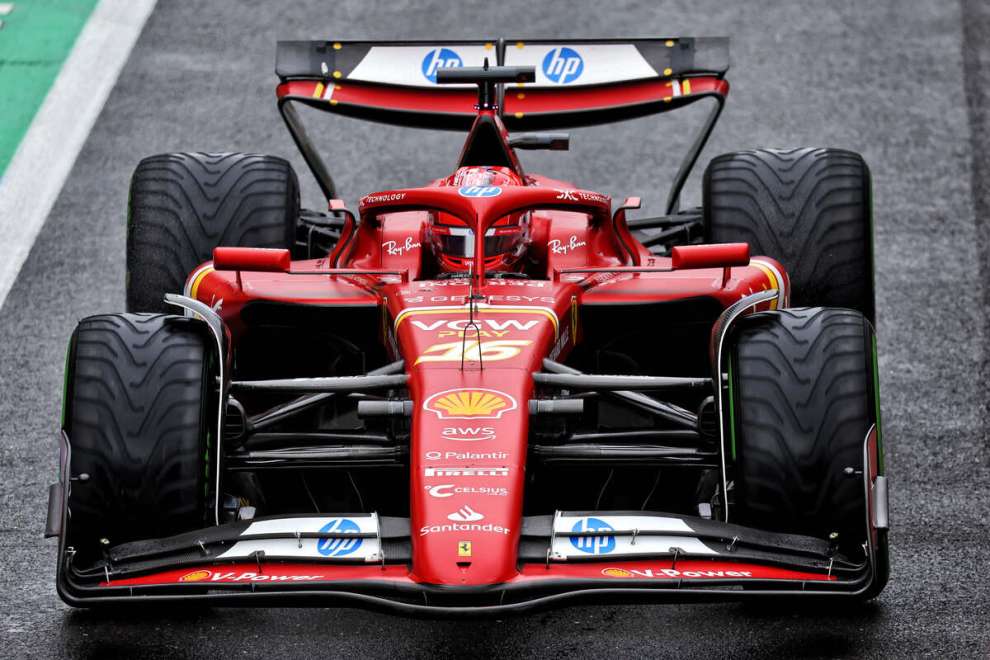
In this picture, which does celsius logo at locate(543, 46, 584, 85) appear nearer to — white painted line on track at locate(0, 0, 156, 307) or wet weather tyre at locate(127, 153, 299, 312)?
wet weather tyre at locate(127, 153, 299, 312)

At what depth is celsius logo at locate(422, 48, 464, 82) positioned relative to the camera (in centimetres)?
877

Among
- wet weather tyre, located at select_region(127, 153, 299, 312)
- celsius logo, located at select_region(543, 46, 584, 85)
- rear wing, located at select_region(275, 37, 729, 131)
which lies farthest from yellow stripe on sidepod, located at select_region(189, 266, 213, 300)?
celsius logo, located at select_region(543, 46, 584, 85)

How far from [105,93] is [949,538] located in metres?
7.49

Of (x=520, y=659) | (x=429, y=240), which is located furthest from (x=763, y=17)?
(x=520, y=659)

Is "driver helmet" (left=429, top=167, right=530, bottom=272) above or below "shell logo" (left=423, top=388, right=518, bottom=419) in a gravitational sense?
above

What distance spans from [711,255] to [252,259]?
6.09ft

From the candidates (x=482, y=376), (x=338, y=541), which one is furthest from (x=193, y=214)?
(x=338, y=541)

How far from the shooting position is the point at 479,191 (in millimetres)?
6988

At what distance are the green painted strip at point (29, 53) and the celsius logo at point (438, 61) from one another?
3.71 m

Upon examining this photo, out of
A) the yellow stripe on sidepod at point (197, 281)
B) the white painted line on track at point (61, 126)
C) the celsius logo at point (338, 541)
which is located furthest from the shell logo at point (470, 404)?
the white painted line on track at point (61, 126)

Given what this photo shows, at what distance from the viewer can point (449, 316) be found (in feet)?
21.5

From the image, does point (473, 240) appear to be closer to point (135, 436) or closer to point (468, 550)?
point (135, 436)

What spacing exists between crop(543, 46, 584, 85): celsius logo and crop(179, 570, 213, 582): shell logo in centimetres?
410

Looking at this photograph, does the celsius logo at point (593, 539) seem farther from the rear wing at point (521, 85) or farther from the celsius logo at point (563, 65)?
the celsius logo at point (563, 65)
